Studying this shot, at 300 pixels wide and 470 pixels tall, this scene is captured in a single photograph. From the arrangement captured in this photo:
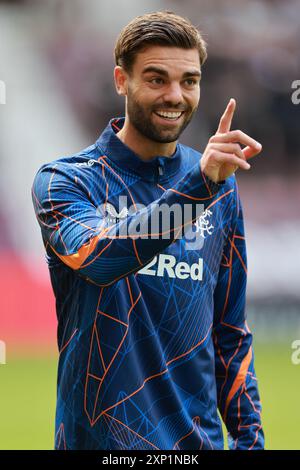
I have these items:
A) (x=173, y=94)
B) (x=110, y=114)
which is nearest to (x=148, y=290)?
(x=173, y=94)

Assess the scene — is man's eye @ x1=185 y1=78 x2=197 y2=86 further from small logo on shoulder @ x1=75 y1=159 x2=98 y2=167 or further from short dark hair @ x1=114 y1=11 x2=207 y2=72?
small logo on shoulder @ x1=75 y1=159 x2=98 y2=167

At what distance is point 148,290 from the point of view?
241 cm

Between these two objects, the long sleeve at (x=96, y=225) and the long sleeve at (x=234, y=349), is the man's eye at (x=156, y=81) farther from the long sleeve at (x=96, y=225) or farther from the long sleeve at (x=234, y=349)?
the long sleeve at (x=234, y=349)

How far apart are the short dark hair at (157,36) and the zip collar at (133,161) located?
22 centimetres

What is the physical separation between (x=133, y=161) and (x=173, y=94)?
0.83 feet

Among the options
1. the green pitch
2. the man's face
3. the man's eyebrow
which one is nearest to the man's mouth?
the man's face

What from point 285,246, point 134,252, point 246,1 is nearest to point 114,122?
point 134,252

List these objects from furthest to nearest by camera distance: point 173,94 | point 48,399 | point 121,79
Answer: point 48,399
point 121,79
point 173,94

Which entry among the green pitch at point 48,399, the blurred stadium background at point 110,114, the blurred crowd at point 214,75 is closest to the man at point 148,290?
the green pitch at point 48,399

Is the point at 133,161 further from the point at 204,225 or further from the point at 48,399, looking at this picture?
the point at 48,399

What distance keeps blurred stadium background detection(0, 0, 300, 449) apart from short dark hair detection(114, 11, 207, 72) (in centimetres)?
589

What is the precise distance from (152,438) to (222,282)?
1.81 feet

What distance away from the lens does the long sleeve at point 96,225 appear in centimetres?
201

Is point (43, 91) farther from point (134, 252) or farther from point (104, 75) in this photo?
point (134, 252)
